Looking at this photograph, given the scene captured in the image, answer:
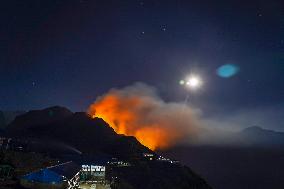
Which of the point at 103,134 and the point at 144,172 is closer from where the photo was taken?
the point at 144,172

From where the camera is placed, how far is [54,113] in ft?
639

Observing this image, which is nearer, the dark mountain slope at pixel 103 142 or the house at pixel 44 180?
the house at pixel 44 180

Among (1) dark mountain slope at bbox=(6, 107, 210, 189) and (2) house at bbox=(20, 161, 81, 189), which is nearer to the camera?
(2) house at bbox=(20, 161, 81, 189)

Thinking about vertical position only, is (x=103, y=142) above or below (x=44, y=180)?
above

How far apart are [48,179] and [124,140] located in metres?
104

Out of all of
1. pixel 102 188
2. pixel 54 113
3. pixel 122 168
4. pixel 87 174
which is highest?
pixel 54 113

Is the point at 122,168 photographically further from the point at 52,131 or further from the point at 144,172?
the point at 52,131

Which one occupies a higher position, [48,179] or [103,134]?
[103,134]

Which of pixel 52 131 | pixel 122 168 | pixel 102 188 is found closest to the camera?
pixel 102 188

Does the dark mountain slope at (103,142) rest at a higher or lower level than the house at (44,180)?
higher

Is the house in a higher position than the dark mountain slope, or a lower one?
lower

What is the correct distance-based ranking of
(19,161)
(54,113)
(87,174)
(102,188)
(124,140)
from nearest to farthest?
(102,188)
(87,174)
(19,161)
(124,140)
(54,113)

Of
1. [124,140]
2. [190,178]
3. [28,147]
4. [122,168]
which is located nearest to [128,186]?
[122,168]

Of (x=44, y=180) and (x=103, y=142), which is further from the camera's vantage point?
(x=103, y=142)
